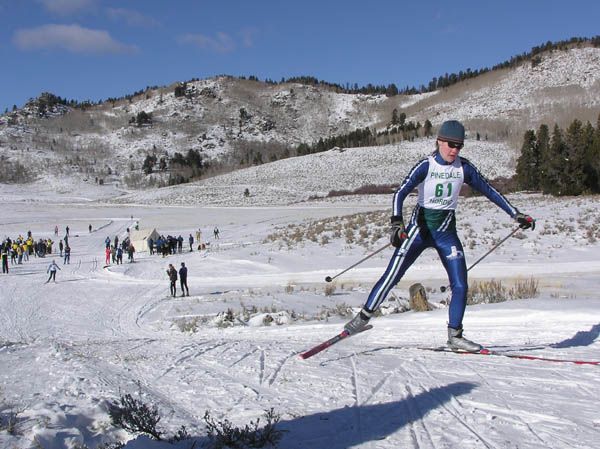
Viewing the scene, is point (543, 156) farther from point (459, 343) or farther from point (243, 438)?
point (243, 438)

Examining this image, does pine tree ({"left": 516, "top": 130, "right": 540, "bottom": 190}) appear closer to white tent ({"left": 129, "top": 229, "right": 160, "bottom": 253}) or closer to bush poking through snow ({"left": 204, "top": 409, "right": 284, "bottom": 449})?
white tent ({"left": 129, "top": 229, "right": 160, "bottom": 253})

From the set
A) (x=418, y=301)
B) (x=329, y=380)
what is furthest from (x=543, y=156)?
(x=329, y=380)

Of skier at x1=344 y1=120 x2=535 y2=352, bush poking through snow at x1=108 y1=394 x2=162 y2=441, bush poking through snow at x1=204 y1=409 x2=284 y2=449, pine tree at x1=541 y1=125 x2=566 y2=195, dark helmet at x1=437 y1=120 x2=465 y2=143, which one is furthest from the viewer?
pine tree at x1=541 y1=125 x2=566 y2=195

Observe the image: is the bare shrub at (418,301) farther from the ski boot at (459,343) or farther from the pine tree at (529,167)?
the pine tree at (529,167)

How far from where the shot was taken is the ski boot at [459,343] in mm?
5906

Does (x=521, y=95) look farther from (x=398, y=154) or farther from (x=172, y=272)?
(x=172, y=272)

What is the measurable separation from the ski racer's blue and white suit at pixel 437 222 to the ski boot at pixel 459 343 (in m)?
0.07

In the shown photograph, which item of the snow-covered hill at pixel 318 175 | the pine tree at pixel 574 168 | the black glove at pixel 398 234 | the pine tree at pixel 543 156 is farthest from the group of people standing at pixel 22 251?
the snow-covered hill at pixel 318 175

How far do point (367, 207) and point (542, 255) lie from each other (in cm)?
4626

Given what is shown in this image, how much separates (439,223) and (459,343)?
1.33 metres

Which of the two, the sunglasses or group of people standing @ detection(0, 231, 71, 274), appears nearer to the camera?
the sunglasses

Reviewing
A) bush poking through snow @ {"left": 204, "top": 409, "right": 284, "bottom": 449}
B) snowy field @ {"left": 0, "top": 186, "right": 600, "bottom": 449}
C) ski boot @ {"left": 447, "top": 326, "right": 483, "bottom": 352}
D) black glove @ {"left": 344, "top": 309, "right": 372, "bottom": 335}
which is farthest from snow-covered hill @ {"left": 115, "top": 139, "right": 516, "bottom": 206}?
bush poking through snow @ {"left": 204, "top": 409, "right": 284, "bottom": 449}

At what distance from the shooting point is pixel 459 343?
606 cm

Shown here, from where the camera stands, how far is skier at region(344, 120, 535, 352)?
6000 mm
